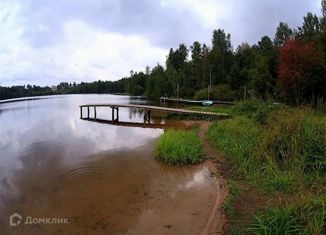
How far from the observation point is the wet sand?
258 inches

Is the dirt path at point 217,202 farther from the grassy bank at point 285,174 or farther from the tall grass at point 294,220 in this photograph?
the tall grass at point 294,220

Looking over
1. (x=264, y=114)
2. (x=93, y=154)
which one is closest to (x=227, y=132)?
(x=264, y=114)

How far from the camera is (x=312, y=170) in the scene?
7.73 meters

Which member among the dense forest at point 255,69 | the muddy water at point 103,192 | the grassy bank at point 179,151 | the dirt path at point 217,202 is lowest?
the muddy water at point 103,192

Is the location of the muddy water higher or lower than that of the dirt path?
lower

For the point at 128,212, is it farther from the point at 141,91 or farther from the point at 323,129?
the point at 141,91

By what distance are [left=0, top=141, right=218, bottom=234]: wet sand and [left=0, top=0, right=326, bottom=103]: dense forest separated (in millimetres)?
13431

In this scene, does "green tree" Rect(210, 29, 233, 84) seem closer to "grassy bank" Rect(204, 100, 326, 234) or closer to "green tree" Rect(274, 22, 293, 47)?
"green tree" Rect(274, 22, 293, 47)

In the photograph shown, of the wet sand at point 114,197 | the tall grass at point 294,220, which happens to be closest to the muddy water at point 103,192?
the wet sand at point 114,197

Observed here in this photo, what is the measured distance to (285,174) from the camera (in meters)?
7.66

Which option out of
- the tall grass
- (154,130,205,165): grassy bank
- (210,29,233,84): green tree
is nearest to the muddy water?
(154,130,205,165): grassy bank

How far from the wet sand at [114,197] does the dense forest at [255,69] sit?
1343 cm

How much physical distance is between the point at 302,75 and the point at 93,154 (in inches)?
676

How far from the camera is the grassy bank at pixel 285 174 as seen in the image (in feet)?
16.7
